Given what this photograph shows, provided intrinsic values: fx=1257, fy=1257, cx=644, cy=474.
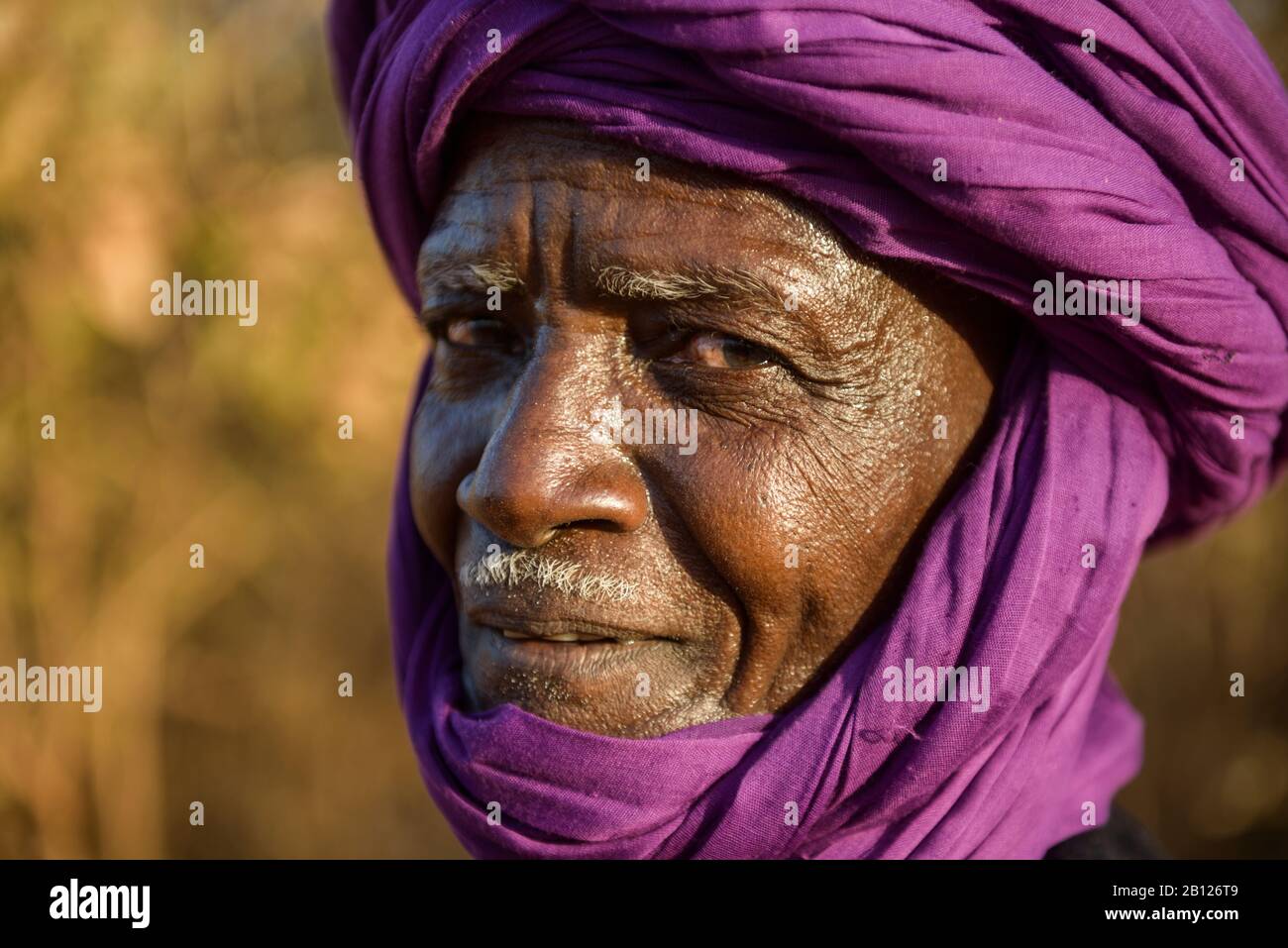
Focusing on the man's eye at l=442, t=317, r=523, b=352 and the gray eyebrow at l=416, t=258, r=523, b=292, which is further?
the man's eye at l=442, t=317, r=523, b=352

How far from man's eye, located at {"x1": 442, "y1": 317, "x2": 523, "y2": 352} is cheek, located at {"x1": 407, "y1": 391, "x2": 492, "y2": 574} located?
0.39 feet

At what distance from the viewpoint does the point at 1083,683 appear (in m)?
2.47

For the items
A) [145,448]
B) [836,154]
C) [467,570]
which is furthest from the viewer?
[145,448]

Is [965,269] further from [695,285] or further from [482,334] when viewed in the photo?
[482,334]

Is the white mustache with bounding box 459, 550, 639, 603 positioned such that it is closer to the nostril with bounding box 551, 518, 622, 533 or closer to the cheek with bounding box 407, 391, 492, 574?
the nostril with bounding box 551, 518, 622, 533

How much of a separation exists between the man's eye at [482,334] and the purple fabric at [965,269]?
0.37m

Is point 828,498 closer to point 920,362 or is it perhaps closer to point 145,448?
point 920,362

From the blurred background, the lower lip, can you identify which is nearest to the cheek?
the lower lip

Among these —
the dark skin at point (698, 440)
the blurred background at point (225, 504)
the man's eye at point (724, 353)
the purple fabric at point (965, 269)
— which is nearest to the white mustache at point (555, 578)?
the dark skin at point (698, 440)

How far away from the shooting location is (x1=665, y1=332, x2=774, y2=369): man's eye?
224 centimetres

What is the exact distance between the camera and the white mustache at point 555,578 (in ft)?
7.19

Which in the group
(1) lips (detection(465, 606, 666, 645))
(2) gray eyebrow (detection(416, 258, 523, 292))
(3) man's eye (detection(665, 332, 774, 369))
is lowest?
(1) lips (detection(465, 606, 666, 645))
